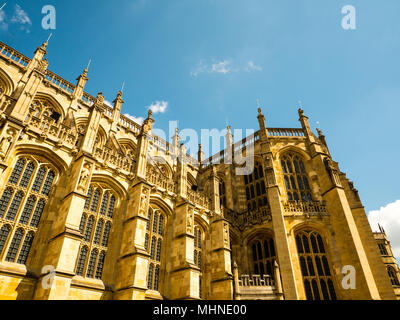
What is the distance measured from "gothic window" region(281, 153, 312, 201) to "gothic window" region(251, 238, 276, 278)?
3933mm

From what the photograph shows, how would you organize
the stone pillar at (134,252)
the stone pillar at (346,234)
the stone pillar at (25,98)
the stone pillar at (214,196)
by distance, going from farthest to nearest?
the stone pillar at (214,196) < the stone pillar at (346,234) < the stone pillar at (134,252) < the stone pillar at (25,98)

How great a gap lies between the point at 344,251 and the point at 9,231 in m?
18.3

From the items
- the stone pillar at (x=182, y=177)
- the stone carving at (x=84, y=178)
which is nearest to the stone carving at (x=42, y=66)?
the stone carving at (x=84, y=178)

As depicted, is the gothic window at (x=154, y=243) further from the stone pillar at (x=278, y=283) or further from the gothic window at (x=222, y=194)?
the gothic window at (x=222, y=194)

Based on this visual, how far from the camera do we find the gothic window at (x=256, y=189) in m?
22.3

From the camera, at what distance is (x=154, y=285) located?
1519 centimetres

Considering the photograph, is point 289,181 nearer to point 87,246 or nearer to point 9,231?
point 87,246

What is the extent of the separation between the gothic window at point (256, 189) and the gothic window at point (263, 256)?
9.75ft

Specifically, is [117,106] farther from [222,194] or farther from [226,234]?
[226,234]

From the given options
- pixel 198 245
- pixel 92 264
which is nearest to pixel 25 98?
pixel 92 264

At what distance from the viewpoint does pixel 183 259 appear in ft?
51.5

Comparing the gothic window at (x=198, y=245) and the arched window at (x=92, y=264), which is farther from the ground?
the gothic window at (x=198, y=245)

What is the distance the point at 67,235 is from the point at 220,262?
34.4 feet
